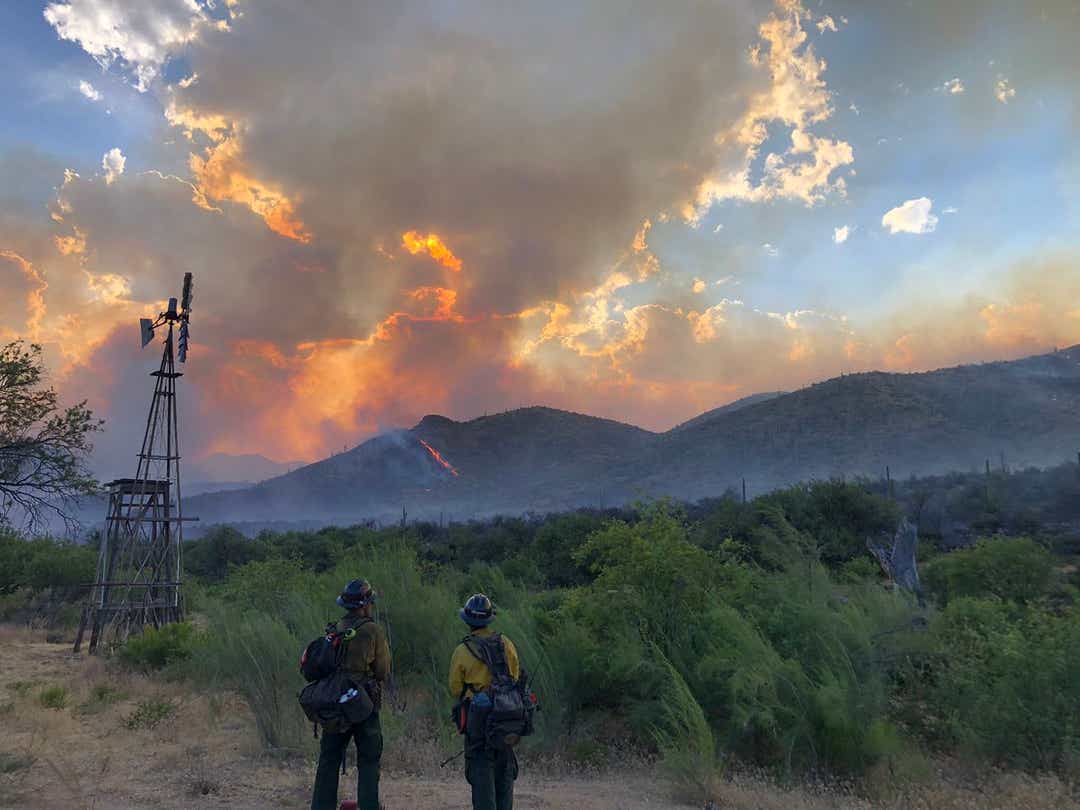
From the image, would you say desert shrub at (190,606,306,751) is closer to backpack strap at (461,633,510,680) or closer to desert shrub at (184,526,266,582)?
backpack strap at (461,633,510,680)

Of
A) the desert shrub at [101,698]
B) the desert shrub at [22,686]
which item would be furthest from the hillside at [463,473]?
the desert shrub at [101,698]

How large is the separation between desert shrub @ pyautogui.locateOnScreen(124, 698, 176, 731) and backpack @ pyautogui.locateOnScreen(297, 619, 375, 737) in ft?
25.5

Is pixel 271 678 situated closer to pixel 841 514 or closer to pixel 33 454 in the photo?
pixel 33 454

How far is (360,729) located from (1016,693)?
760 cm

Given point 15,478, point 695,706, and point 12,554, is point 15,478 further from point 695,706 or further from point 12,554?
point 12,554

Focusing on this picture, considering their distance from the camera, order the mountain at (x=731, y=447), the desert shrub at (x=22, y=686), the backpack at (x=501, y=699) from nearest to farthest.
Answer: the backpack at (x=501, y=699) < the desert shrub at (x=22, y=686) < the mountain at (x=731, y=447)

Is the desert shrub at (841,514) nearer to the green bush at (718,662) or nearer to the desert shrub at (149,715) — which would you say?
the green bush at (718,662)

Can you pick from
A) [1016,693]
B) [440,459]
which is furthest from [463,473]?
[1016,693]

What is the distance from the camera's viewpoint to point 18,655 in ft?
69.4

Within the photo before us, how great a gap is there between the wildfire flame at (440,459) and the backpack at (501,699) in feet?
398

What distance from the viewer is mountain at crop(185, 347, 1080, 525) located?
72.6m

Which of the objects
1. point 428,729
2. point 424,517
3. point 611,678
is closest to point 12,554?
point 428,729

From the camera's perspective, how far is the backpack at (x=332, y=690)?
653cm

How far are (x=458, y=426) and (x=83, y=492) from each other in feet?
429
